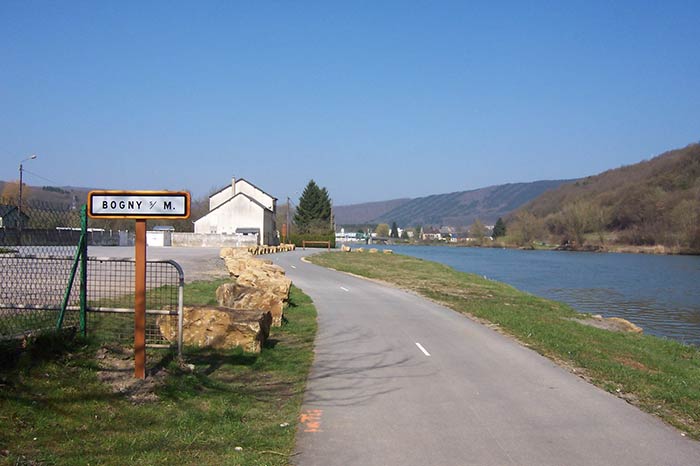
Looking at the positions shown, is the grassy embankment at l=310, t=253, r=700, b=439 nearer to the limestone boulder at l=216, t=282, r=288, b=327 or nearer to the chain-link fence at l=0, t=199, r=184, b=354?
the limestone boulder at l=216, t=282, r=288, b=327

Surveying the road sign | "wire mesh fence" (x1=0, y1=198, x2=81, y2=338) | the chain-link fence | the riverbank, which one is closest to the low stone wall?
the chain-link fence

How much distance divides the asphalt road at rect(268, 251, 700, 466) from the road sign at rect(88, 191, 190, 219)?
9.72 ft

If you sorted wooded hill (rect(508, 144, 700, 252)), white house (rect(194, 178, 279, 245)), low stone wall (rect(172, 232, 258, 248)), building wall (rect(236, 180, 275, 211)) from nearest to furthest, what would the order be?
low stone wall (rect(172, 232, 258, 248))
white house (rect(194, 178, 279, 245))
building wall (rect(236, 180, 275, 211))
wooded hill (rect(508, 144, 700, 252))

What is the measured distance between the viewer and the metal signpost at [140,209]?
8352 mm

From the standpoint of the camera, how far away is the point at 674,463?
6.47 m

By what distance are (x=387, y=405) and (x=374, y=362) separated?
308 centimetres

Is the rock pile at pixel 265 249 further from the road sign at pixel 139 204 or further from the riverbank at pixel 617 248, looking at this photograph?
the riverbank at pixel 617 248

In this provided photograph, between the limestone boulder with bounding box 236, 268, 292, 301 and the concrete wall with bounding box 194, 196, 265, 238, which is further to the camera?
the concrete wall with bounding box 194, 196, 265, 238

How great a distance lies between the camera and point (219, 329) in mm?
11125

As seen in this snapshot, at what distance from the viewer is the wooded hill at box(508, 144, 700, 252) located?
110m

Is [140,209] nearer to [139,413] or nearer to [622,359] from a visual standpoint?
[139,413]

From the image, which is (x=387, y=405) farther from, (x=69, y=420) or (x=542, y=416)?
(x=69, y=420)

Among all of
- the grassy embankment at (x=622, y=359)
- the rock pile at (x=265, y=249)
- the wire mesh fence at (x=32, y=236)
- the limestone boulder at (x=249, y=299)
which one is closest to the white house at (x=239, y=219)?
the rock pile at (x=265, y=249)

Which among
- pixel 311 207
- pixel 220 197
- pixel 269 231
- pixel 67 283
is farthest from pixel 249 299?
pixel 311 207
